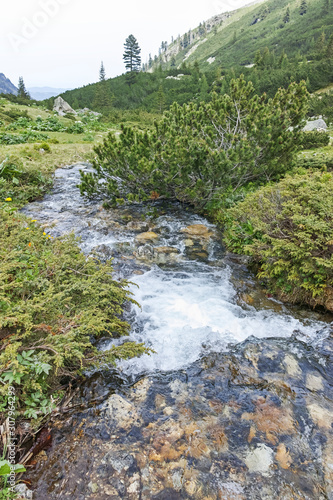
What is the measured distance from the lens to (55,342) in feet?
8.72

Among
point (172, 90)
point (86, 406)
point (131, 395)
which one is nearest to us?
point (86, 406)

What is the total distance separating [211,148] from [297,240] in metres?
4.55

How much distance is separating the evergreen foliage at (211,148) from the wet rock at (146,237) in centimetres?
147

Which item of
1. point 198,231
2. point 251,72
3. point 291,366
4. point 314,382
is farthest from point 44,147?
point 251,72

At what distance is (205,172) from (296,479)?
7.30 m

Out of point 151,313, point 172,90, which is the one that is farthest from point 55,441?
point 172,90

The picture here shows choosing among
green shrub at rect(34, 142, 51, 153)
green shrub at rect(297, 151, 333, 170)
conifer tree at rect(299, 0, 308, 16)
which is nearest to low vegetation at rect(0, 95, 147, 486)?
green shrub at rect(297, 151, 333, 170)

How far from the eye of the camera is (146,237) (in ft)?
25.2

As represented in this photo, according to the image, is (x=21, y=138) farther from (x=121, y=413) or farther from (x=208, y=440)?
(x=208, y=440)

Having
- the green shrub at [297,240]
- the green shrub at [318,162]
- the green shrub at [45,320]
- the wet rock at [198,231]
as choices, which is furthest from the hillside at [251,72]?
the green shrub at [45,320]

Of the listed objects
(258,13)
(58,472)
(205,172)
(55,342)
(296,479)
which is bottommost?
(296,479)

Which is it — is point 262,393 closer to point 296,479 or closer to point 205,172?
point 296,479

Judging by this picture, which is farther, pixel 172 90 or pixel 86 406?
pixel 172 90

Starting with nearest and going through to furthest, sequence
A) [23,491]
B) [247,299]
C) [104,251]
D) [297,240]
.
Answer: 1. [23,491]
2. [297,240]
3. [247,299]
4. [104,251]
